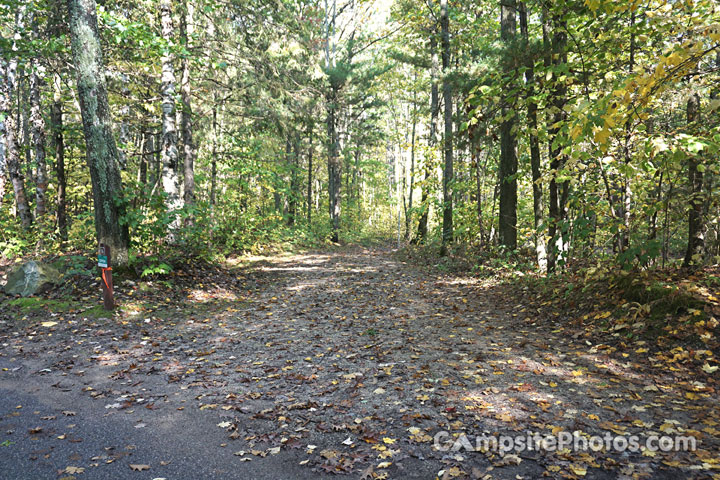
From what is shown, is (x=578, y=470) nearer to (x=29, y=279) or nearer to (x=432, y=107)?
(x=29, y=279)

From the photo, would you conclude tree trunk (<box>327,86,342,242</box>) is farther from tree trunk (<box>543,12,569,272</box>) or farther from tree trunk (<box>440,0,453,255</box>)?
tree trunk (<box>543,12,569,272</box>)

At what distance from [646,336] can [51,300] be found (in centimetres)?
960

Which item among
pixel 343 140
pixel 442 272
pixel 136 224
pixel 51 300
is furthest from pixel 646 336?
pixel 343 140

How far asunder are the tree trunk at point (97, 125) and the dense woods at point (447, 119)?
3 cm

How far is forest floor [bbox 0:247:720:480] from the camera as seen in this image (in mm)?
2920

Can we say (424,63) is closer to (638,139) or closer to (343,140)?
(343,140)

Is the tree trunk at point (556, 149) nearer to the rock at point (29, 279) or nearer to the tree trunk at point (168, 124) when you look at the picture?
the tree trunk at point (168, 124)

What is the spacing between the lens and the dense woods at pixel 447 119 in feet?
17.5

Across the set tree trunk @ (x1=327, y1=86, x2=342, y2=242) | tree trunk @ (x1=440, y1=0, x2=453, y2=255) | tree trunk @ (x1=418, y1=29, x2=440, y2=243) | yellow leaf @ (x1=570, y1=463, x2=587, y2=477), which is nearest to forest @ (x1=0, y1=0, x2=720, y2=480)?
yellow leaf @ (x1=570, y1=463, x2=587, y2=477)

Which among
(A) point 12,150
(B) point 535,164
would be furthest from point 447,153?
(A) point 12,150

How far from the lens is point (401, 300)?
8.77 meters

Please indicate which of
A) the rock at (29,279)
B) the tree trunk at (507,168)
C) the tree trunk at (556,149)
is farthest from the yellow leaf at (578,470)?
the rock at (29,279)

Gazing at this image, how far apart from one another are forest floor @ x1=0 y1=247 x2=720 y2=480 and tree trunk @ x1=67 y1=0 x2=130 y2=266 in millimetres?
1349

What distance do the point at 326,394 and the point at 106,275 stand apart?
198 inches
